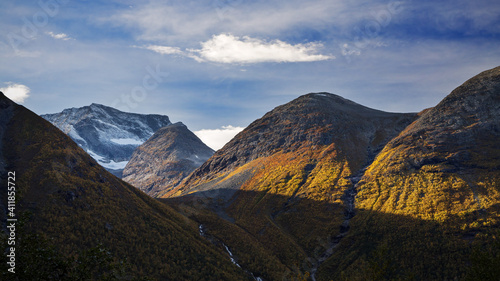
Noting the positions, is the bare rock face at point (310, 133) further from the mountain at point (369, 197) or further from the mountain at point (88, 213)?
the mountain at point (88, 213)

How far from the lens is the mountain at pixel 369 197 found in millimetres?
63719

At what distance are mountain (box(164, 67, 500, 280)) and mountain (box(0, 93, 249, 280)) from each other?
14.6 meters

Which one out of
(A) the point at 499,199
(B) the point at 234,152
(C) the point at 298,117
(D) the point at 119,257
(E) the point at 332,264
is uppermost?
(C) the point at 298,117

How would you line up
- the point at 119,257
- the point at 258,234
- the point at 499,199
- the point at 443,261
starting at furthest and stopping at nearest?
the point at 258,234 → the point at 499,199 → the point at 443,261 → the point at 119,257

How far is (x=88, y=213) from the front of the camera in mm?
59531

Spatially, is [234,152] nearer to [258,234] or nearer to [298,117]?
[298,117]

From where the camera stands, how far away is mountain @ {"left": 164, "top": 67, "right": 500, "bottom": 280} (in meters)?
63.7

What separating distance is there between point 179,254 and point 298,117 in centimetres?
12735

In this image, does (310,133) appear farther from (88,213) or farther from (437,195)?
(88,213)

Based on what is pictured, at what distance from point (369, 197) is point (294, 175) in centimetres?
3685

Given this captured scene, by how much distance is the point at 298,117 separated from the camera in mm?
174625

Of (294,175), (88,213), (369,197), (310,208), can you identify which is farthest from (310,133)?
(88,213)

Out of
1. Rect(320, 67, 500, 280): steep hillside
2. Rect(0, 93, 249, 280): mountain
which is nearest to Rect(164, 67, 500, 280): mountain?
Rect(320, 67, 500, 280): steep hillside

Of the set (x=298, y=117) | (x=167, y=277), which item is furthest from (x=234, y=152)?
(x=167, y=277)
